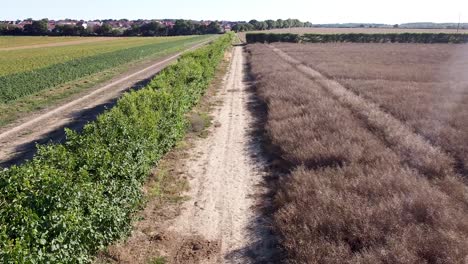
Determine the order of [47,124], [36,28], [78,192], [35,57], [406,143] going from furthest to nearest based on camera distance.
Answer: [36,28] → [35,57] → [47,124] → [406,143] → [78,192]

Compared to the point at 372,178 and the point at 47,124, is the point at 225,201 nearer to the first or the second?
the point at 372,178

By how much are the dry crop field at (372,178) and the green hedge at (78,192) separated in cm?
331

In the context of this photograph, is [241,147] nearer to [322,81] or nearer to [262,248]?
[262,248]

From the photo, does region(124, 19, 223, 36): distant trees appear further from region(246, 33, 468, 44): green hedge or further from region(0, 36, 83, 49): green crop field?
region(246, 33, 468, 44): green hedge

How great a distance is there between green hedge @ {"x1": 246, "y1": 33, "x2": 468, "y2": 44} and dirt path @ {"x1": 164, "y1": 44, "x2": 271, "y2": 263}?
7147 cm

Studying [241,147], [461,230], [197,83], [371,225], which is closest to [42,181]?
[371,225]

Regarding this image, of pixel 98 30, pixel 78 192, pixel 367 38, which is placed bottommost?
pixel 78 192

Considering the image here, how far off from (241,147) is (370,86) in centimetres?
1292

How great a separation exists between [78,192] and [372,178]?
6614mm

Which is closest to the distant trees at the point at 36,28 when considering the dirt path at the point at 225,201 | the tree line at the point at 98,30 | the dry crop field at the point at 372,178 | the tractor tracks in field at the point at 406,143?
the tree line at the point at 98,30

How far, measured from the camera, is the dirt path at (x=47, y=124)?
13690mm

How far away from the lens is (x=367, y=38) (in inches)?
3499

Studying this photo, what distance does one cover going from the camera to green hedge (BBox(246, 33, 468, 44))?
84.2m

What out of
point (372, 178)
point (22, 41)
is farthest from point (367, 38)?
point (372, 178)
